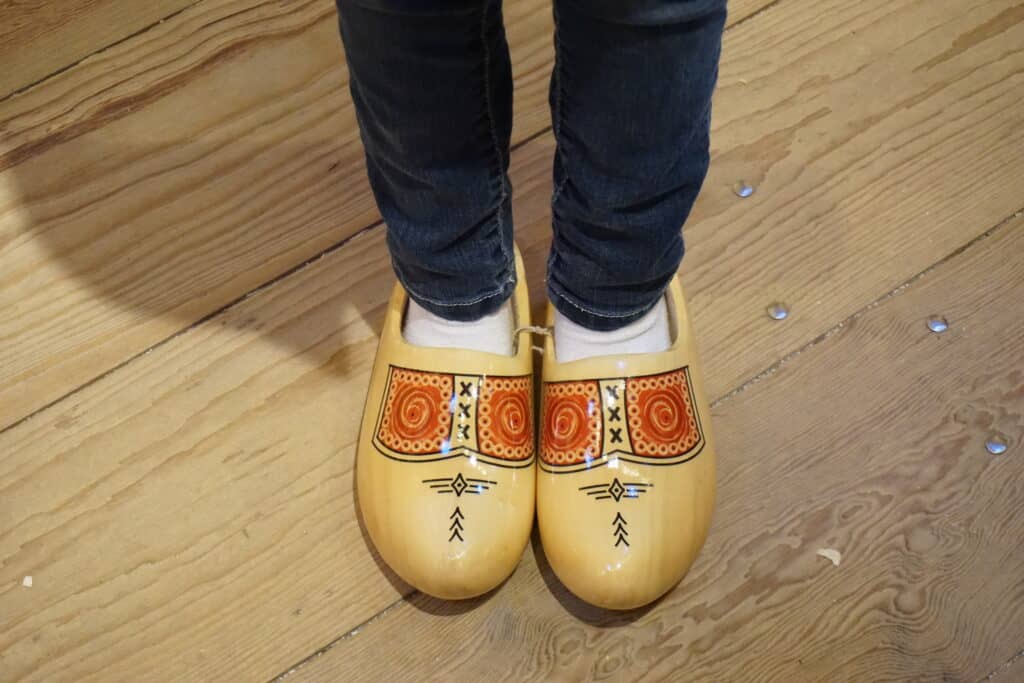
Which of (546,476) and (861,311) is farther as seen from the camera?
(861,311)

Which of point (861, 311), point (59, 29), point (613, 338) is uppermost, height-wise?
point (59, 29)

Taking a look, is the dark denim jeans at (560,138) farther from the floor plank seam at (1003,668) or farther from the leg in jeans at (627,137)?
the floor plank seam at (1003,668)

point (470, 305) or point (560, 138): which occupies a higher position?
point (560, 138)

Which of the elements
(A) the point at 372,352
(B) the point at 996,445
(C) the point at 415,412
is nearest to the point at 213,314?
(A) the point at 372,352

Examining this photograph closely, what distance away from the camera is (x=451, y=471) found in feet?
2.19

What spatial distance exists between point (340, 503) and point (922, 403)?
51 cm

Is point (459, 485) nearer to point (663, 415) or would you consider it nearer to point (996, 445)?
point (663, 415)

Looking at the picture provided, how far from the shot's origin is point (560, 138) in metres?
0.55

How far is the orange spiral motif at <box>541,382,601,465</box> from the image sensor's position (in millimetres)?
673

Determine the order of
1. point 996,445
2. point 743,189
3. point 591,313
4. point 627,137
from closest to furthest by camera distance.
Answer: point 627,137, point 591,313, point 996,445, point 743,189

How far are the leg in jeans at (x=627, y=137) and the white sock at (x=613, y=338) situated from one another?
0.04 meters

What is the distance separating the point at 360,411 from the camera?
2.59ft

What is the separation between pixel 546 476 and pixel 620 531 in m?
0.07

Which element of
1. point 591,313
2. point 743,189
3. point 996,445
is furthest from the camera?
point 743,189
